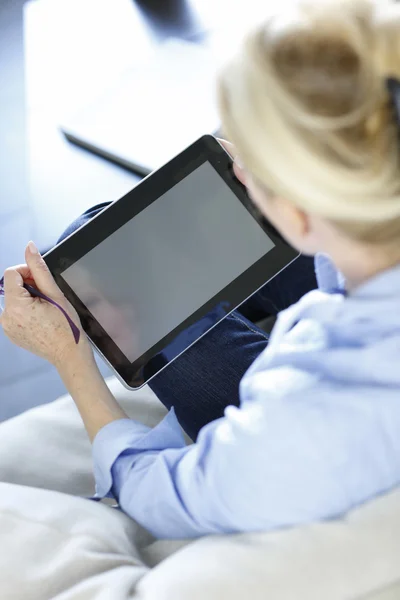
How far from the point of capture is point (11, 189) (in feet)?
5.29

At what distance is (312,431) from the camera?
0.54 metres

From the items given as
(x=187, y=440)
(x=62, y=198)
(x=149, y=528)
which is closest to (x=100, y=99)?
(x=62, y=198)

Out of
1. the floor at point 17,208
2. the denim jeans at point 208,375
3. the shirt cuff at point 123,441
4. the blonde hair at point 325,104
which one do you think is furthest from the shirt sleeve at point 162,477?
the floor at point 17,208

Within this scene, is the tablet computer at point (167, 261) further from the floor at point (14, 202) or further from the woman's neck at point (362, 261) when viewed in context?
the floor at point (14, 202)

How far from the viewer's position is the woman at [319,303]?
506 mm

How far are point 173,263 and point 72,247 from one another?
138mm

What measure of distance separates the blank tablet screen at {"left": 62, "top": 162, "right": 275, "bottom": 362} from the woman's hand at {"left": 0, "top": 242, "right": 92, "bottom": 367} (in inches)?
1.1

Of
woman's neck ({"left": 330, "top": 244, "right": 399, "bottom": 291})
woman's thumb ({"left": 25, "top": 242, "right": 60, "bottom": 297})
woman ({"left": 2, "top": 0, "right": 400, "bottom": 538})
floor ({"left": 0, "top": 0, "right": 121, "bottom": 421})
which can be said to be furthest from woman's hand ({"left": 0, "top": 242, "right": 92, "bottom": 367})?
floor ({"left": 0, "top": 0, "right": 121, "bottom": 421})

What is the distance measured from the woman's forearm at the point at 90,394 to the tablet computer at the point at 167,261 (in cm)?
3

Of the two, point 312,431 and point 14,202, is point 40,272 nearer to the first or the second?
point 312,431

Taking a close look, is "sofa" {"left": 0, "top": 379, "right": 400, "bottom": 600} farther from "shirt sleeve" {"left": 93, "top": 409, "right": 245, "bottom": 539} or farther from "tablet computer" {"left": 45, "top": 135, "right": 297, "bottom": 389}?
"tablet computer" {"left": 45, "top": 135, "right": 297, "bottom": 389}

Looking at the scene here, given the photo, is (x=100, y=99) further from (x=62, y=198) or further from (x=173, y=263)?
(x=173, y=263)

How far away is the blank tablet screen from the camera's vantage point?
0.88m

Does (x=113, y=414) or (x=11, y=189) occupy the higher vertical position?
(x=11, y=189)
